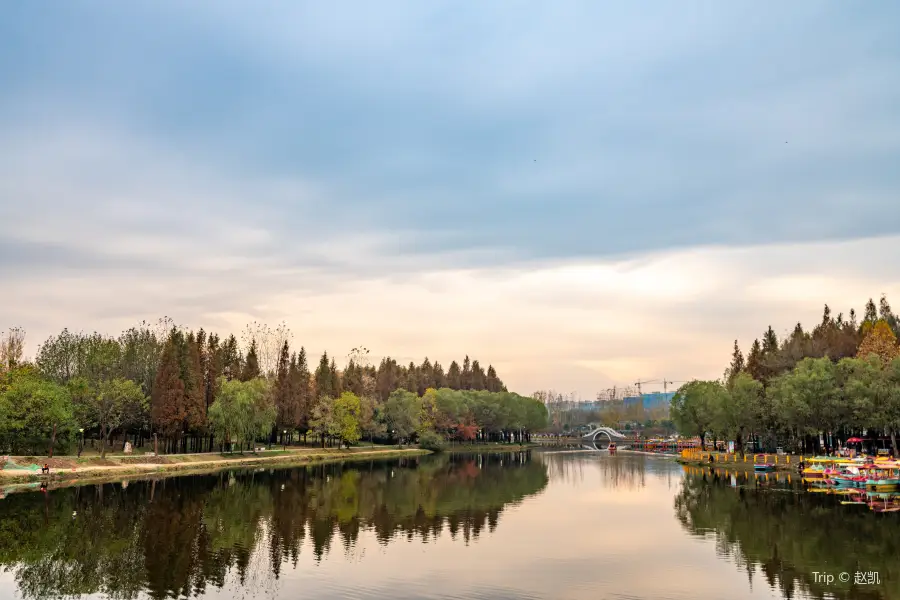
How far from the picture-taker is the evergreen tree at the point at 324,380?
13762cm

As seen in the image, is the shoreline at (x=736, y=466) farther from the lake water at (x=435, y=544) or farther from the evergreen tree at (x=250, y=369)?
the evergreen tree at (x=250, y=369)

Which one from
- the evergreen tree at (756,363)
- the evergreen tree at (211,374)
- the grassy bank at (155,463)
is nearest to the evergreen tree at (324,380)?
the grassy bank at (155,463)

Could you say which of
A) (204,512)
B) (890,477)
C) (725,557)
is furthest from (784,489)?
(204,512)

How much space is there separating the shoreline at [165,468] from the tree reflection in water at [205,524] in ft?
17.6

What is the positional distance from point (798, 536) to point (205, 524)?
136 feet

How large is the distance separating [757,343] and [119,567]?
129568 mm

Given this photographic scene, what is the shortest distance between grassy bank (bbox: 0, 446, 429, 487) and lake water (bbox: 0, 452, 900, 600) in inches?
249

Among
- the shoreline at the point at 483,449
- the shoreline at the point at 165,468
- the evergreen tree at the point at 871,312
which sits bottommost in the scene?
the shoreline at the point at 483,449

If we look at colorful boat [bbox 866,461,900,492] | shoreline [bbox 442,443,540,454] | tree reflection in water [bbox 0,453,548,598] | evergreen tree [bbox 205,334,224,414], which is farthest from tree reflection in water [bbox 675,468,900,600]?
shoreline [bbox 442,443,540,454]

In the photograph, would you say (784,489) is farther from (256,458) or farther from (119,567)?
(256,458)

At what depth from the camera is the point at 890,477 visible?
2771 inches

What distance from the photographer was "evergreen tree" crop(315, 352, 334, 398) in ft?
452

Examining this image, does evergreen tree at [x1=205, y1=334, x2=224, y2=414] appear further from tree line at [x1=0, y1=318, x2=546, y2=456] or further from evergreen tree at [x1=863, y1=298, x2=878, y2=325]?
evergreen tree at [x1=863, y1=298, x2=878, y2=325]

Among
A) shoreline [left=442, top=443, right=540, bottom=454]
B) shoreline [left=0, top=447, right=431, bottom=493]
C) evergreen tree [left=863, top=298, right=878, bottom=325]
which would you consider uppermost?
evergreen tree [left=863, top=298, right=878, bottom=325]
